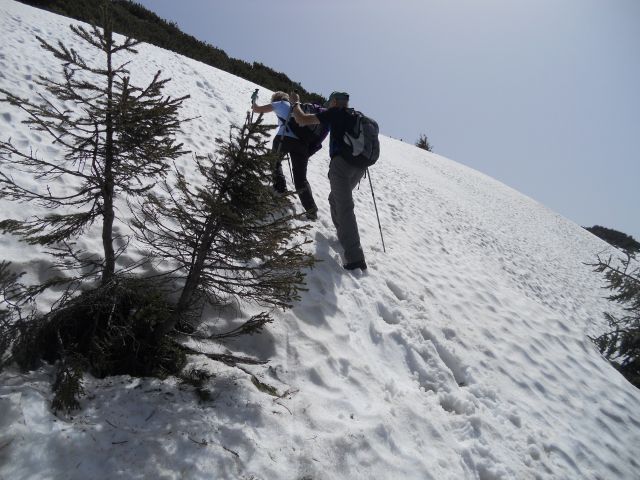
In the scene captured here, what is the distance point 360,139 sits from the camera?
205 inches

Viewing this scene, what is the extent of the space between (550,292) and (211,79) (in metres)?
11.5

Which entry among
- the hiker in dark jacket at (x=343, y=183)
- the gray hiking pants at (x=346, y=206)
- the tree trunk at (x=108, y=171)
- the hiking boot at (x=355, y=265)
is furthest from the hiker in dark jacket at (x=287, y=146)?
the tree trunk at (x=108, y=171)

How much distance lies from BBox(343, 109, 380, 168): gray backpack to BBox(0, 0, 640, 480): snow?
1.47 m

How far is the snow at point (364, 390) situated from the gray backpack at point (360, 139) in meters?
1.47

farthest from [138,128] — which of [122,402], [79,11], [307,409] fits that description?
[79,11]

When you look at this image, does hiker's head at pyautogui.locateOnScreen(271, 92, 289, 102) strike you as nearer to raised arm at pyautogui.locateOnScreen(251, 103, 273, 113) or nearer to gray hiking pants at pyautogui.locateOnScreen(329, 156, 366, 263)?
raised arm at pyautogui.locateOnScreen(251, 103, 273, 113)

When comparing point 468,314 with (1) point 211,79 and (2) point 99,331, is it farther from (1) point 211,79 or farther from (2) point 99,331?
(1) point 211,79

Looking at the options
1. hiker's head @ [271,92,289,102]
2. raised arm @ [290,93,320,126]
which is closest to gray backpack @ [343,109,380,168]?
raised arm @ [290,93,320,126]

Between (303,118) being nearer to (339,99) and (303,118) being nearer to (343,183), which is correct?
(339,99)

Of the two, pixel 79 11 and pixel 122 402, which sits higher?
pixel 79 11

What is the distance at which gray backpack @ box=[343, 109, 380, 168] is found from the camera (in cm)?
520

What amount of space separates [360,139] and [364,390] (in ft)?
10.9

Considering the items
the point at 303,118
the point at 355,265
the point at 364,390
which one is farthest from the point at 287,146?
the point at 364,390

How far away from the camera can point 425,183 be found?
47.8ft
